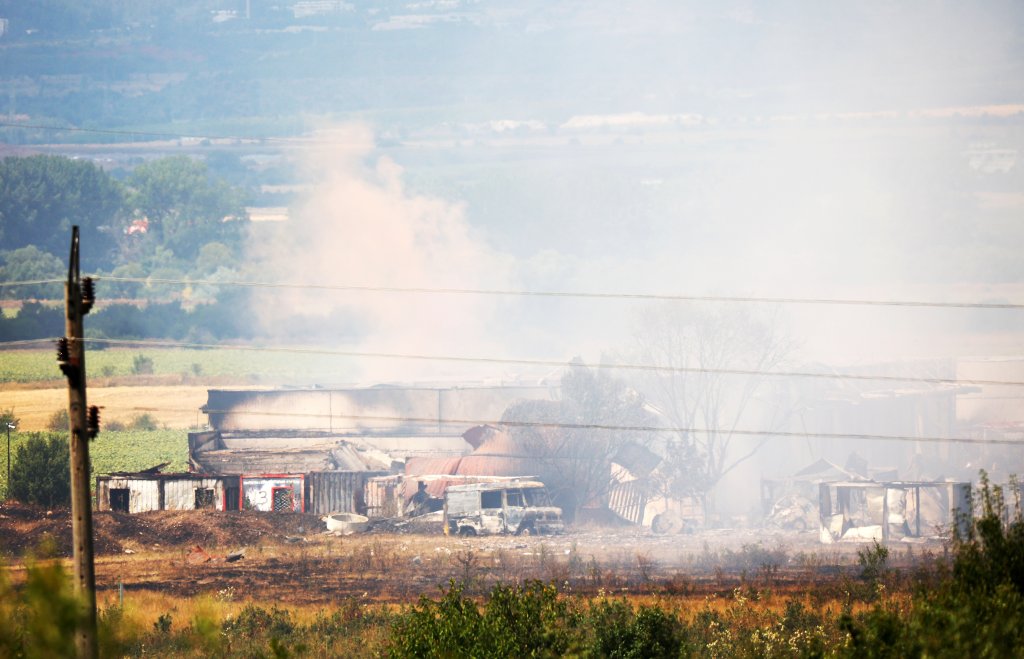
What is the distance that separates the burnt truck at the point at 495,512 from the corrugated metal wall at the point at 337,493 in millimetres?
4546

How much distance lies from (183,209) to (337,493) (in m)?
96.8

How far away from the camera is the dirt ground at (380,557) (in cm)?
4262

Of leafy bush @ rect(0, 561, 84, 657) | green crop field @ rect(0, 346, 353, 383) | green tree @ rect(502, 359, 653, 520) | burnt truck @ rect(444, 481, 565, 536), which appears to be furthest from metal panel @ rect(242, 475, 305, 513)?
leafy bush @ rect(0, 561, 84, 657)

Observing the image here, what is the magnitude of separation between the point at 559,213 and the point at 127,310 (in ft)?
179

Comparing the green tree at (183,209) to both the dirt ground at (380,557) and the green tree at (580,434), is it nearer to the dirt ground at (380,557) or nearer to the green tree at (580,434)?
the green tree at (580,434)

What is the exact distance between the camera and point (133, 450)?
76.1m

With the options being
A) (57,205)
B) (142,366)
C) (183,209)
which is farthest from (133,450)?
(183,209)

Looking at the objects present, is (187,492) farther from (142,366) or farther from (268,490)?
(142,366)

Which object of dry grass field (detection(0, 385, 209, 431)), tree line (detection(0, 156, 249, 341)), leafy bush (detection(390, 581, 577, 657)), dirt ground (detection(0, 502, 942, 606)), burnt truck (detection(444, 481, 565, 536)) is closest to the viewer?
leafy bush (detection(390, 581, 577, 657))

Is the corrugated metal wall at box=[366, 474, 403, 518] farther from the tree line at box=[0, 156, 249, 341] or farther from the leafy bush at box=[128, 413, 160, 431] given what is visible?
the tree line at box=[0, 156, 249, 341]

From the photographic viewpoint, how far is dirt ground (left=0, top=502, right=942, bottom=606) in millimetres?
42625

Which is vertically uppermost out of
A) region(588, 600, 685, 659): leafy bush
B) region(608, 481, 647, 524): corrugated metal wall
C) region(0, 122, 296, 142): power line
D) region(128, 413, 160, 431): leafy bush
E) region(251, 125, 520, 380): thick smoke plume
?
region(0, 122, 296, 142): power line

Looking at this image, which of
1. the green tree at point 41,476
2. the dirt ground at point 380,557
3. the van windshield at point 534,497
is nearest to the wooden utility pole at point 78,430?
the dirt ground at point 380,557

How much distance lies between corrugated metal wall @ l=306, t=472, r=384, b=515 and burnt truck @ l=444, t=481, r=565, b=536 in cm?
455
